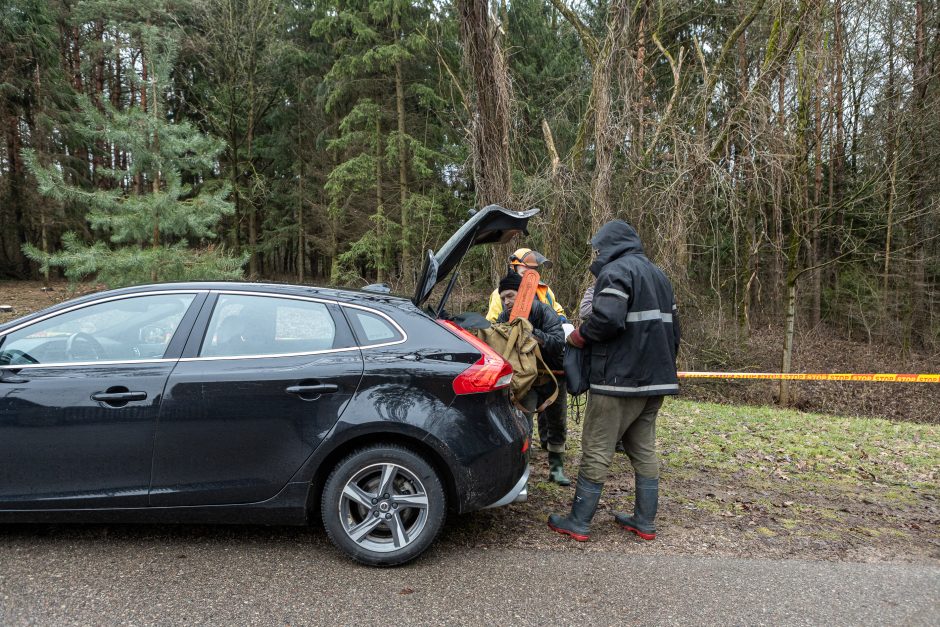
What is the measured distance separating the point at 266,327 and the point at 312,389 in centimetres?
53

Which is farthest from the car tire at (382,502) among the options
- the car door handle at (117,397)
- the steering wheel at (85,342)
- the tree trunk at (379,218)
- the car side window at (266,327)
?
the tree trunk at (379,218)

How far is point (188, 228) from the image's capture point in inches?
427

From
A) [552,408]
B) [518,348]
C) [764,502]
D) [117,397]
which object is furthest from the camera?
[552,408]

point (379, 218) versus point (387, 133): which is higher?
point (387, 133)

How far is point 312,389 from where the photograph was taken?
3355 millimetres

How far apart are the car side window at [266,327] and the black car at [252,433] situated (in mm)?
13

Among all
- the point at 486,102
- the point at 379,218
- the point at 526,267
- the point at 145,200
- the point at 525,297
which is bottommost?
the point at 525,297

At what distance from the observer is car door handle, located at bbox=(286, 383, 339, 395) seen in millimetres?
3357

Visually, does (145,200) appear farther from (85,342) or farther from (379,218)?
(379,218)

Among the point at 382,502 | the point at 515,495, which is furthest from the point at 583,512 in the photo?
the point at 382,502

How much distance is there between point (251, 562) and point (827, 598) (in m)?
3.26

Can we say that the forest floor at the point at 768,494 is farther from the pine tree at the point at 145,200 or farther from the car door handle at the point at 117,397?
the pine tree at the point at 145,200

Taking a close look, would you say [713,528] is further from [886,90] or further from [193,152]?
[886,90]

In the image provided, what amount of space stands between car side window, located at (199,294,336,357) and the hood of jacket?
6.08ft
